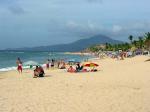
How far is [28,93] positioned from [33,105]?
342 cm

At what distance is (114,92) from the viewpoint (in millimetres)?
14883

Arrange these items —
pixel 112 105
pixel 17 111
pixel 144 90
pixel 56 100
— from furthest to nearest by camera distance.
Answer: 1. pixel 144 90
2. pixel 56 100
3. pixel 112 105
4. pixel 17 111

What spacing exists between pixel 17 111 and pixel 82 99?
3.05 meters

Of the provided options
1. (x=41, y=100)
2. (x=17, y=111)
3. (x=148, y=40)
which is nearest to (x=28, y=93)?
(x=41, y=100)

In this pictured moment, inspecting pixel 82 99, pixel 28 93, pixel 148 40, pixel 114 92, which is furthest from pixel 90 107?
pixel 148 40

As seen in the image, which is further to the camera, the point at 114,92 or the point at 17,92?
the point at 17,92

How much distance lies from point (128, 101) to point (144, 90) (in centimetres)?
292

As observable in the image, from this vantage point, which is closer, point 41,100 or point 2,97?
point 41,100

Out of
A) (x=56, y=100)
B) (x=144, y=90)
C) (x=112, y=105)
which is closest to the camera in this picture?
(x=112, y=105)

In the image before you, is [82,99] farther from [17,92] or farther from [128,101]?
[17,92]

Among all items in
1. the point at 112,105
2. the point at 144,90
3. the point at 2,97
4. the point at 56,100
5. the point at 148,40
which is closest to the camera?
the point at 112,105

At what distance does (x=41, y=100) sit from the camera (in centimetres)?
1308

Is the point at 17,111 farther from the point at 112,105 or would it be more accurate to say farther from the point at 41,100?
the point at 112,105

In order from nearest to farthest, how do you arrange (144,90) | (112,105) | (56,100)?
1. (112,105)
2. (56,100)
3. (144,90)
